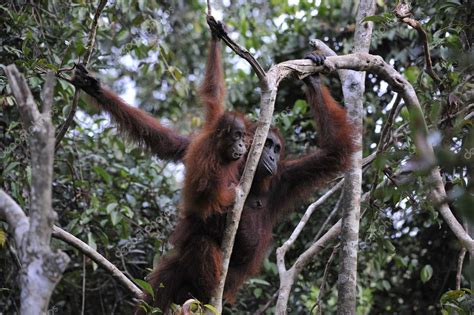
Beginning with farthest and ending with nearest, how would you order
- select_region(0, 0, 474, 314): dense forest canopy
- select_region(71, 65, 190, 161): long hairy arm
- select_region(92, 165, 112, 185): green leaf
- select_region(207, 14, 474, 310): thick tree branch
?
select_region(92, 165, 112, 185): green leaf < select_region(0, 0, 474, 314): dense forest canopy < select_region(71, 65, 190, 161): long hairy arm < select_region(207, 14, 474, 310): thick tree branch

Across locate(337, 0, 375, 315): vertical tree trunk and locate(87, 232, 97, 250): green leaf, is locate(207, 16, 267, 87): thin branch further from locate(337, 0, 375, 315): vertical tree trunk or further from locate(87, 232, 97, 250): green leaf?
locate(87, 232, 97, 250): green leaf

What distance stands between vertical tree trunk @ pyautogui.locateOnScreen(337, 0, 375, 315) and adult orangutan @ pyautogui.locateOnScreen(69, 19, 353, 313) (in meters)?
0.12

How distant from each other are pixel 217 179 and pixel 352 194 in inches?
38.6

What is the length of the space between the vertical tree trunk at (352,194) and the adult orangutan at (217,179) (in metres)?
0.12

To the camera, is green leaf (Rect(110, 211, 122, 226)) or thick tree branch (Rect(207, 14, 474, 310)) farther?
green leaf (Rect(110, 211, 122, 226))

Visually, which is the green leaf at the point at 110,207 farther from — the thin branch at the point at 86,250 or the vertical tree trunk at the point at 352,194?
the vertical tree trunk at the point at 352,194

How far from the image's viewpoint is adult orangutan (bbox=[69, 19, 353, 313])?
443 cm

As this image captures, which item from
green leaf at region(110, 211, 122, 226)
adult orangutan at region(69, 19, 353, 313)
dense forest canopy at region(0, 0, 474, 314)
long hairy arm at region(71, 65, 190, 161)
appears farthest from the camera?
green leaf at region(110, 211, 122, 226)

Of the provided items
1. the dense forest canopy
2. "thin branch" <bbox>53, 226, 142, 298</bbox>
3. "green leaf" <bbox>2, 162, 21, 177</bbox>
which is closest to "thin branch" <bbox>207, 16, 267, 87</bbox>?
the dense forest canopy

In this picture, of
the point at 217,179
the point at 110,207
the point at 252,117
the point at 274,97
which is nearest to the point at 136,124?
the point at 110,207

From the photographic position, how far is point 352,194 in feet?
15.7

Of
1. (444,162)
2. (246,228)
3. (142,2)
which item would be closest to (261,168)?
(246,228)

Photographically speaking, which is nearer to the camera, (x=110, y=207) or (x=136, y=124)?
(x=136, y=124)

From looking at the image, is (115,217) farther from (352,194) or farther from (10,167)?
(352,194)
